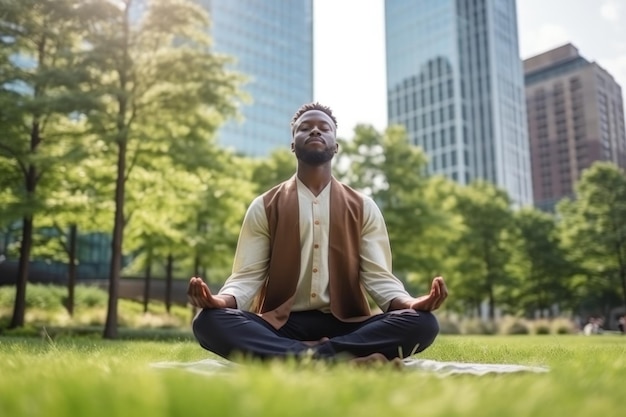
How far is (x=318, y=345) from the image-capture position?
11.0 feet

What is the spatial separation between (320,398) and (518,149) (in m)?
110

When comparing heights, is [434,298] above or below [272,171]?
below

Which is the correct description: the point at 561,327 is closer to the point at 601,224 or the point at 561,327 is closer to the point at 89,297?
the point at 601,224

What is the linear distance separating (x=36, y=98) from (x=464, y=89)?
96.2 m

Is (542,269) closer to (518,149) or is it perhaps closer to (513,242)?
(513,242)

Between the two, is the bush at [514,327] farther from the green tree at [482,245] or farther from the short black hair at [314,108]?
the short black hair at [314,108]

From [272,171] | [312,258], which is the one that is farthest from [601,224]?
[312,258]

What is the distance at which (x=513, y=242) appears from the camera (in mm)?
32438

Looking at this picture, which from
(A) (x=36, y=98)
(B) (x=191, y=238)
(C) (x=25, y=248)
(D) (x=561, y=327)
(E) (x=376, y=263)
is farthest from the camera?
(D) (x=561, y=327)

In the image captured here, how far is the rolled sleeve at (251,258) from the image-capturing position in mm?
4023

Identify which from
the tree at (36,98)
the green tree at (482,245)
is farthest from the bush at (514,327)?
the tree at (36,98)

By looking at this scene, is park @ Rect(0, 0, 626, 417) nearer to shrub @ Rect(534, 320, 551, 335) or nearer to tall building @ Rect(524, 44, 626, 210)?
shrub @ Rect(534, 320, 551, 335)

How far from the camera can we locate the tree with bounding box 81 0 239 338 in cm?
1250

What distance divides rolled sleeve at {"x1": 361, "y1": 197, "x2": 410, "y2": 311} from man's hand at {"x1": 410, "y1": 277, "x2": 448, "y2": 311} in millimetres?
429
